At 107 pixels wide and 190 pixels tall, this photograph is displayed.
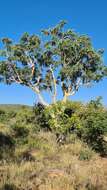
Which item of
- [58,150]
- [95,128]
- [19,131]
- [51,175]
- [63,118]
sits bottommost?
[51,175]

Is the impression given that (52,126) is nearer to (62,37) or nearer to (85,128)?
(85,128)

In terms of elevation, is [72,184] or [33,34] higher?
[33,34]

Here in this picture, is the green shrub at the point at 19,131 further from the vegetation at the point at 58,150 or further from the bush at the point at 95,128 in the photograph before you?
the bush at the point at 95,128

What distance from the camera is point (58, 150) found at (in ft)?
71.4

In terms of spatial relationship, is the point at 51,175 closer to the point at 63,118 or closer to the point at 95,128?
the point at 95,128

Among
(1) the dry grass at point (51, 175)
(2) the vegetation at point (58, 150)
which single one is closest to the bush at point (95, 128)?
(2) the vegetation at point (58, 150)

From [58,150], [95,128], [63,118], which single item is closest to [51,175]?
[58,150]

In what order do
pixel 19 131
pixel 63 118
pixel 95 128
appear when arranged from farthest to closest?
pixel 63 118, pixel 19 131, pixel 95 128

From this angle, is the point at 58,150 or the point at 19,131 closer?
the point at 58,150

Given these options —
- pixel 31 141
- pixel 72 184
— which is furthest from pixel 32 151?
pixel 72 184

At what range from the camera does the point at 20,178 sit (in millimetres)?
12711

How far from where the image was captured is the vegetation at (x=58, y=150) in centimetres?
1258

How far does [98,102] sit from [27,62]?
13529 mm

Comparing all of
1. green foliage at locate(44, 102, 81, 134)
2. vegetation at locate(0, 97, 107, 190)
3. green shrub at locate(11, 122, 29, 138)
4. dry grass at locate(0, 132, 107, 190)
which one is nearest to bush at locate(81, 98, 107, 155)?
vegetation at locate(0, 97, 107, 190)
